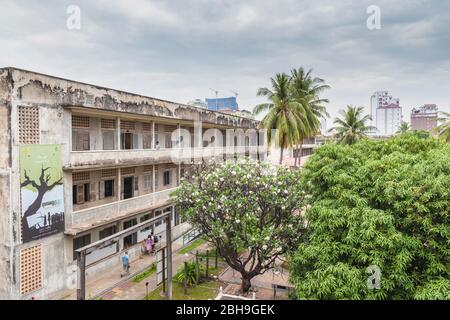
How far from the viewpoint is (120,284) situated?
14.8 meters

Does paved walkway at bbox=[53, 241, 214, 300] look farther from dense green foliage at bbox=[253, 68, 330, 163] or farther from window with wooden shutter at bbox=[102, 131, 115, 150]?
dense green foliage at bbox=[253, 68, 330, 163]

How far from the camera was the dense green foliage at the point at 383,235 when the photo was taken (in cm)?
755

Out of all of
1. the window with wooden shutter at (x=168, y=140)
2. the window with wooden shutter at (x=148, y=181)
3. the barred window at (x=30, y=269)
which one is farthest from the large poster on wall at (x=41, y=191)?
the window with wooden shutter at (x=168, y=140)

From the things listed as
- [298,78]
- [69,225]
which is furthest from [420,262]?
[298,78]

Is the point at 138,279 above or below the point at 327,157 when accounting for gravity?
below

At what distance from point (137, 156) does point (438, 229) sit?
14.7m

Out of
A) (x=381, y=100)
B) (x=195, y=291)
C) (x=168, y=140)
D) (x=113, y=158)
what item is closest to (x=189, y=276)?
(x=195, y=291)

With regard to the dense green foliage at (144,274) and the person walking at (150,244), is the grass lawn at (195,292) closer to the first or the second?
the dense green foliage at (144,274)

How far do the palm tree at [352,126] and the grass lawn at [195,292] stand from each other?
24695mm

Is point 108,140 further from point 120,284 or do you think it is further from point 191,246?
point 191,246

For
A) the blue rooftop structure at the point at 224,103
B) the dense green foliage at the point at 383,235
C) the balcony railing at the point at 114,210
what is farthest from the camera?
the blue rooftop structure at the point at 224,103

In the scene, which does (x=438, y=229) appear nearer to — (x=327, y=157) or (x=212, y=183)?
(x=327, y=157)

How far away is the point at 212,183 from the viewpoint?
1323 cm

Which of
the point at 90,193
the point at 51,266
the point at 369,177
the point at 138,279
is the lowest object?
the point at 138,279
